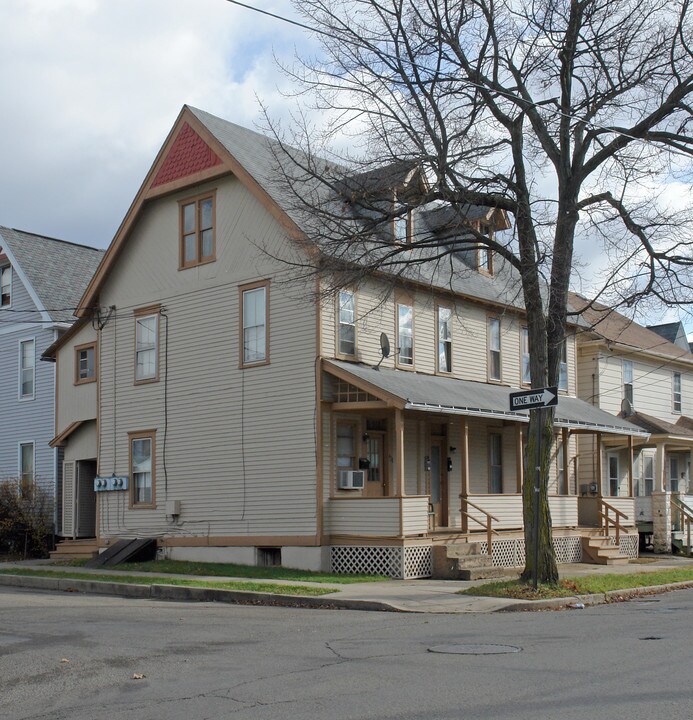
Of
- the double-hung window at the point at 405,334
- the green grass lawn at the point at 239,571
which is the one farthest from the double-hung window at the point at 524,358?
A: the green grass lawn at the point at 239,571

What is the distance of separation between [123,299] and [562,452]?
43.5 feet

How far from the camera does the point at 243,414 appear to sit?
2294cm

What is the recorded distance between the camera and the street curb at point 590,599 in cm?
1534

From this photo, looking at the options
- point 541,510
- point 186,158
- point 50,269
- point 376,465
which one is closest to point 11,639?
point 541,510

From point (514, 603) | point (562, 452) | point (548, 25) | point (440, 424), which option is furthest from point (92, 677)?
point (562, 452)

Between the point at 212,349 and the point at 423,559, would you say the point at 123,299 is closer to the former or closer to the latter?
the point at 212,349

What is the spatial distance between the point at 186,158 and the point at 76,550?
11.0 meters

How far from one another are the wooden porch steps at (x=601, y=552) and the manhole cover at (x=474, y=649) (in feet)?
49.5

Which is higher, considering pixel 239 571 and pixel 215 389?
pixel 215 389

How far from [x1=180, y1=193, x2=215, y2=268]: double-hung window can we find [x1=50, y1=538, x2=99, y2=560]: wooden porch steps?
8.00 meters

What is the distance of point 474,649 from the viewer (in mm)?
10641

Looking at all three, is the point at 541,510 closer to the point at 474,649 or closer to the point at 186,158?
the point at 474,649

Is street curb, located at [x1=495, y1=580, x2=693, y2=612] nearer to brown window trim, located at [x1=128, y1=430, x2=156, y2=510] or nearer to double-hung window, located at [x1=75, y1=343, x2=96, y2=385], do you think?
brown window trim, located at [x1=128, y1=430, x2=156, y2=510]

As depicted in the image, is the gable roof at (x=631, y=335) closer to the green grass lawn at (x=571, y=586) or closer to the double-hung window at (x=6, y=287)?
the green grass lawn at (x=571, y=586)
